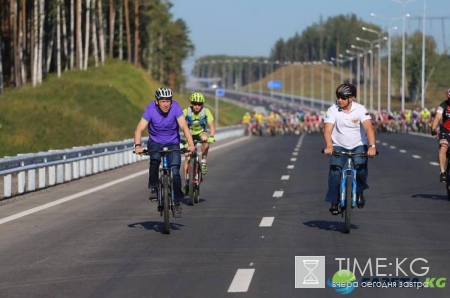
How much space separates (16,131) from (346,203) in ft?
112

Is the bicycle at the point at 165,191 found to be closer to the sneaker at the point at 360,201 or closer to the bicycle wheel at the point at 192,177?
the sneaker at the point at 360,201

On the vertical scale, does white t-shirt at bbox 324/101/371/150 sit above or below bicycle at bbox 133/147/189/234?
above

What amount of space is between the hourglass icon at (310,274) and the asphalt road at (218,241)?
9cm

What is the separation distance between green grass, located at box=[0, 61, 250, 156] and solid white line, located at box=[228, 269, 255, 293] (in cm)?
2689

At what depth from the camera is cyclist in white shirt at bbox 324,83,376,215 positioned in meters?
16.2

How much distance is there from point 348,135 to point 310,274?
4.22 metres

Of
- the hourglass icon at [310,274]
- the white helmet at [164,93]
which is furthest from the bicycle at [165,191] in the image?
the hourglass icon at [310,274]

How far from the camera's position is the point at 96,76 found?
9325 cm

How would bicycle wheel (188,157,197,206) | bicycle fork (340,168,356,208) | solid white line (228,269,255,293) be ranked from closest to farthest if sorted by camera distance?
1. solid white line (228,269,255,293)
2. bicycle fork (340,168,356,208)
3. bicycle wheel (188,157,197,206)

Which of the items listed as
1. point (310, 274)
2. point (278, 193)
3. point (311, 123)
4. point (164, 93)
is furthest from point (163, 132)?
point (311, 123)

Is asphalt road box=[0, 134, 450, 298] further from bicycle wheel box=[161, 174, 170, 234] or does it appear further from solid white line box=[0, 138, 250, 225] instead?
bicycle wheel box=[161, 174, 170, 234]

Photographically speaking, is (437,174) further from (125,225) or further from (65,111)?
(65,111)

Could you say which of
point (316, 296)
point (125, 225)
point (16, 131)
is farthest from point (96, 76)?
point (316, 296)

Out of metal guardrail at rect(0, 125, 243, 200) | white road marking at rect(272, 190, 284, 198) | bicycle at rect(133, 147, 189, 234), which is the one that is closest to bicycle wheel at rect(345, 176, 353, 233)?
bicycle at rect(133, 147, 189, 234)
